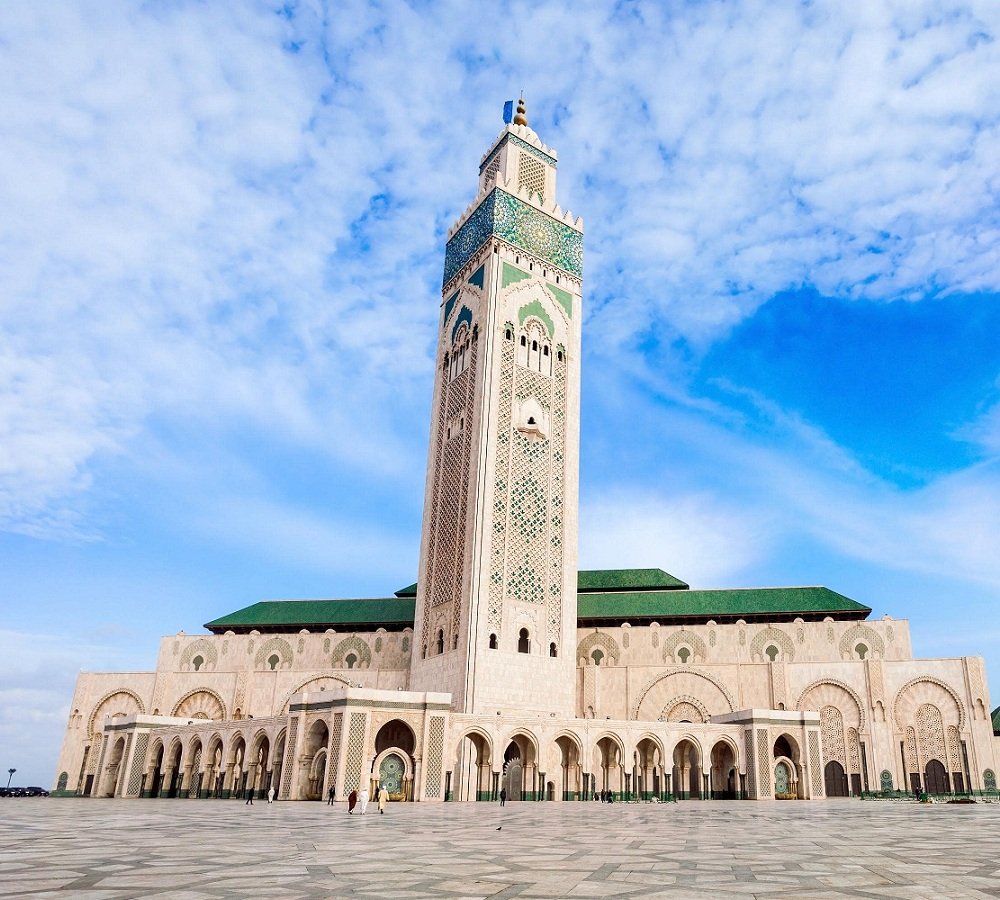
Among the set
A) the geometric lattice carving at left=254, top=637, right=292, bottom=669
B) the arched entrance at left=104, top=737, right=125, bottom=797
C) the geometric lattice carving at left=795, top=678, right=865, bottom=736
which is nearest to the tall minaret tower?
the geometric lattice carving at left=254, top=637, right=292, bottom=669

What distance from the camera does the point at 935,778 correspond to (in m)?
29.3

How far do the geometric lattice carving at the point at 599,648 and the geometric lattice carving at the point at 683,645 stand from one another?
1929mm

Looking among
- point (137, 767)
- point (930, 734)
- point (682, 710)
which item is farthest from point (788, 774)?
point (137, 767)

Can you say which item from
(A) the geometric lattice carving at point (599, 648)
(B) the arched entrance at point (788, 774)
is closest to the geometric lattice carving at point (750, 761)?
(B) the arched entrance at point (788, 774)

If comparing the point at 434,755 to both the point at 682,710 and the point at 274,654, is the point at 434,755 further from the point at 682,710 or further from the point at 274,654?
the point at 274,654

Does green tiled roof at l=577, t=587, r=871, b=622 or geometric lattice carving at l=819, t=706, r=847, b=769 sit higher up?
green tiled roof at l=577, t=587, r=871, b=622

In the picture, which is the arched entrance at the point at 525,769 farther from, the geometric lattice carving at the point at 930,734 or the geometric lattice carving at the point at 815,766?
the geometric lattice carving at the point at 930,734

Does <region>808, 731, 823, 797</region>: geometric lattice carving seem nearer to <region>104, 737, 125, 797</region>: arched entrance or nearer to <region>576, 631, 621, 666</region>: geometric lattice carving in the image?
<region>576, 631, 621, 666</region>: geometric lattice carving

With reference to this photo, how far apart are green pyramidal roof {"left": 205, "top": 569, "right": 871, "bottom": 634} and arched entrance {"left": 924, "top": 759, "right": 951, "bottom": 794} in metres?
6.07

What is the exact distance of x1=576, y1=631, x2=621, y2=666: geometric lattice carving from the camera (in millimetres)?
33844

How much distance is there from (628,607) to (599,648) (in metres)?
2.10

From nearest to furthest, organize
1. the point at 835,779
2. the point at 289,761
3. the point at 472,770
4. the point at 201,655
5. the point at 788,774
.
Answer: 1. the point at 289,761
2. the point at 472,770
3. the point at 788,774
4. the point at 835,779
5. the point at 201,655

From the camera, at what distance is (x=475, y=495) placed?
28375mm

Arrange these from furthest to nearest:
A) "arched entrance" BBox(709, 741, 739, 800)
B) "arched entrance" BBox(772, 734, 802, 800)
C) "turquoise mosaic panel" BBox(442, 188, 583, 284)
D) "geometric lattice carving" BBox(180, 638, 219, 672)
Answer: "geometric lattice carving" BBox(180, 638, 219, 672)
"turquoise mosaic panel" BBox(442, 188, 583, 284)
"arched entrance" BBox(709, 741, 739, 800)
"arched entrance" BBox(772, 734, 802, 800)
